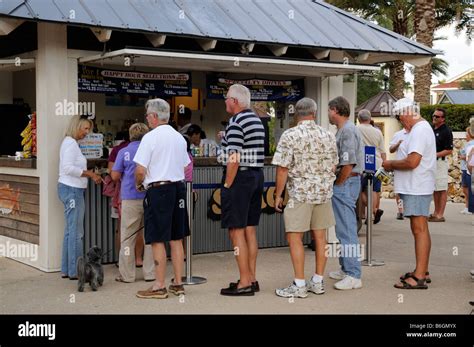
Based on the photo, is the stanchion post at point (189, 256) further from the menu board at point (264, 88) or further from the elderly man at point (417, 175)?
the menu board at point (264, 88)

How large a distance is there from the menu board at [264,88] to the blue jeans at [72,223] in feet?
11.1

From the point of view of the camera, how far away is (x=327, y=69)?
9.49 m

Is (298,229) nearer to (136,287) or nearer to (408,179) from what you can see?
(408,179)

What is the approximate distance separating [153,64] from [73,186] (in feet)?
6.42

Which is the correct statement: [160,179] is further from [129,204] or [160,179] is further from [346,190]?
[346,190]

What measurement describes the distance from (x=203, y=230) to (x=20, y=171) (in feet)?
8.04

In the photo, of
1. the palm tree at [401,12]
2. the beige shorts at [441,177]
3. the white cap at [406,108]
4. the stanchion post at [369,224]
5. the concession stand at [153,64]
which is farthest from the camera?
the palm tree at [401,12]

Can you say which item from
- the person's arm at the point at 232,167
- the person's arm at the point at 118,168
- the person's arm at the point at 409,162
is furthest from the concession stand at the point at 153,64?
the person's arm at the point at 409,162

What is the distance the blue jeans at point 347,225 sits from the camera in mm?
7523

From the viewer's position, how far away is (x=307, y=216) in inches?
275

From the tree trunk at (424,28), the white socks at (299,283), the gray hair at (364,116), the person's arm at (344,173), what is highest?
the tree trunk at (424,28)
